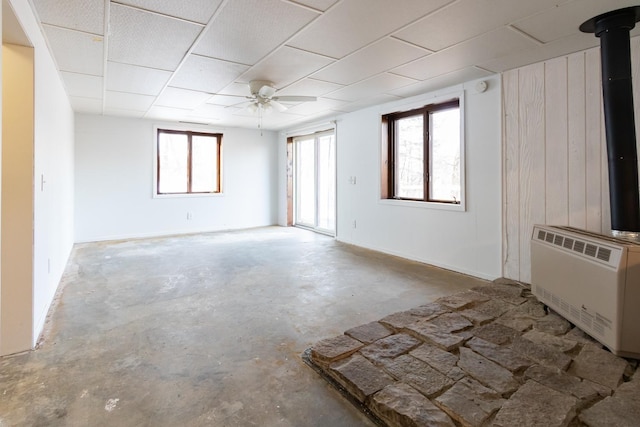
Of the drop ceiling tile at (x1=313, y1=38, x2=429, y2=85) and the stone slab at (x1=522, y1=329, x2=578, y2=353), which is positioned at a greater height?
the drop ceiling tile at (x1=313, y1=38, x2=429, y2=85)

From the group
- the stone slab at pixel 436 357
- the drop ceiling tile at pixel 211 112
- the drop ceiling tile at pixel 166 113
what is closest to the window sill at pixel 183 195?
the drop ceiling tile at pixel 166 113

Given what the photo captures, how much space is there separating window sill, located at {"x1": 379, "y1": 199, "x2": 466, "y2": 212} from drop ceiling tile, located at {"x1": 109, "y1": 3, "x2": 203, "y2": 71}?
3.36 m

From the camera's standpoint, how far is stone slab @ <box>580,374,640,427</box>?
1539 mm

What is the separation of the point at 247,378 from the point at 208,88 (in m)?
3.60

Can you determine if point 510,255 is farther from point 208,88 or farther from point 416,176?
point 208,88

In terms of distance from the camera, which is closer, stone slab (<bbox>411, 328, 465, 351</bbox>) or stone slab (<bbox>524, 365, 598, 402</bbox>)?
stone slab (<bbox>524, 365, 598, 402</bbox>)

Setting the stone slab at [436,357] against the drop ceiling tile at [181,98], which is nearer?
the stone slab at [436,357]

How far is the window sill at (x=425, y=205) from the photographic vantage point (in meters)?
4.21

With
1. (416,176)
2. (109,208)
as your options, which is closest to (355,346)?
(416,176)

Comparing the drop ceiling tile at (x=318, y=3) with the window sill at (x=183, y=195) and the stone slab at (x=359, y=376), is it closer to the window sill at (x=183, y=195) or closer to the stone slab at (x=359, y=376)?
the stone slab at (x=359, y=376)

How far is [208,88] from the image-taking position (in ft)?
14.1

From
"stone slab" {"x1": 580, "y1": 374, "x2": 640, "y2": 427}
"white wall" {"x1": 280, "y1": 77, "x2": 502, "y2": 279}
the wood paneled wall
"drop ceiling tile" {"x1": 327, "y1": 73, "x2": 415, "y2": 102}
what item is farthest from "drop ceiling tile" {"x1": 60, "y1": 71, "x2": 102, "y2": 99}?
"stone slab" {"x1": 580, "y1": 374, "x2": 640, "y2": 427}

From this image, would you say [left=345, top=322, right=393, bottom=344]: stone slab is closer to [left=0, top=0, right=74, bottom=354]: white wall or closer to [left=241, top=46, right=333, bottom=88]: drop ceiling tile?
[left=0, top=0, right=74, bottom=354]: white wall

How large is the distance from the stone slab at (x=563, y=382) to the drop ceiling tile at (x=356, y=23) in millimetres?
2407
